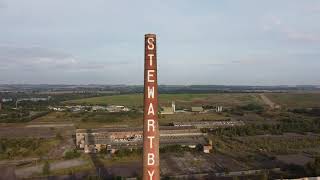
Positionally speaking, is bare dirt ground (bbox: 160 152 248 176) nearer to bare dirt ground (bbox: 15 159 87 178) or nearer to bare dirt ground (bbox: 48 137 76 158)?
bare dirt ground (bbox: 15 159 87 178)

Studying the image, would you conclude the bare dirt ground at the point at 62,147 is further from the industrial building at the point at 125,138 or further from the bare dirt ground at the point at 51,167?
the bare dirt ground at the point at 51,167

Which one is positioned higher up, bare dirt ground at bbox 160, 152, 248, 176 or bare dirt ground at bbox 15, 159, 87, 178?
bare dirt ground at bbox 160, 152, 248, 176

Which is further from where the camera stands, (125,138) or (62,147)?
(125,138)

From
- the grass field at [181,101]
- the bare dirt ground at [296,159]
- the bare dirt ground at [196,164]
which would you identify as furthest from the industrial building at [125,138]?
the grass field at [181,101]

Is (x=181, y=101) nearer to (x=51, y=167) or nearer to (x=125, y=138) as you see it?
(x=125, y=138)

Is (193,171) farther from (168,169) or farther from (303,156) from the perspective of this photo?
(303,156)

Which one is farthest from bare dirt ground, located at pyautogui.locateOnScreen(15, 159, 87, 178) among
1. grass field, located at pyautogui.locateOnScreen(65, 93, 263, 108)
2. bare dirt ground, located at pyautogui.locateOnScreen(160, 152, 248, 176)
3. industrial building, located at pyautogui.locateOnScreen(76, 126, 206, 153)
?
grass field, located at pyautogui.locateOnScreen(65, 93, 263, 108)

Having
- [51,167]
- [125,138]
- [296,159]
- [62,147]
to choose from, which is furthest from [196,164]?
[62,147]

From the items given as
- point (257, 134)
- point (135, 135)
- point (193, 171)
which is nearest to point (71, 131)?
point (135, 135)
